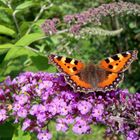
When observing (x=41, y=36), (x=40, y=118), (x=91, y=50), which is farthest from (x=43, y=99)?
(x=91, y=50)

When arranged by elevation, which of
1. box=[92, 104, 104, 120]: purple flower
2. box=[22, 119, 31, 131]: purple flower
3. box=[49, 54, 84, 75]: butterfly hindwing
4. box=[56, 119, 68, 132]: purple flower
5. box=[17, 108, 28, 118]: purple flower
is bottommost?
box=[56, 119, 68, 132]: purple flower

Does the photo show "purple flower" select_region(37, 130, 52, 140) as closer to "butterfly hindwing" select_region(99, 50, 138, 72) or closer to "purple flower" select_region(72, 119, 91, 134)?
"purple flower" select_region(72, 119, 91, 134)

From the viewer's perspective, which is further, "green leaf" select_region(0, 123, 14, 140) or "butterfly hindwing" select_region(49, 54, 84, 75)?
"green leaf" select_region(0, 123, 14, 140)

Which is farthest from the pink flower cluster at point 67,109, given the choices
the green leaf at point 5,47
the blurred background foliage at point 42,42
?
the green leaf at point 5,47

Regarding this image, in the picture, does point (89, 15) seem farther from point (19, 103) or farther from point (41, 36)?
point (19, 103)

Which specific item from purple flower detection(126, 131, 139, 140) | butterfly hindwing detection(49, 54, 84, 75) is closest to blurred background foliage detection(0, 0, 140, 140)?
butterfly hindwing detection(49, 54, 84, 75)
